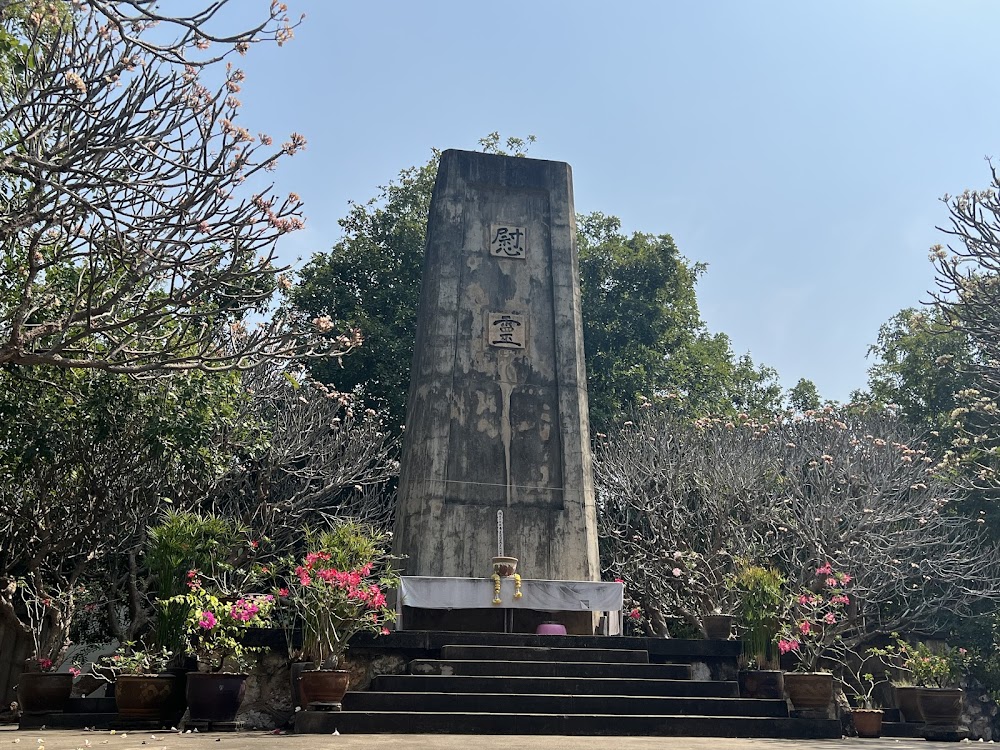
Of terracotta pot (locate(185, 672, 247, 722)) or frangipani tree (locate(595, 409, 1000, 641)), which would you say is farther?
frangipani tree (locate(595, 409, 1000, 641))

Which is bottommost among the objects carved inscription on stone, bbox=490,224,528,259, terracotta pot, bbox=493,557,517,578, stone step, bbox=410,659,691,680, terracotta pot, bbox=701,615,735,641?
stone step, bbox=410,659,691,680

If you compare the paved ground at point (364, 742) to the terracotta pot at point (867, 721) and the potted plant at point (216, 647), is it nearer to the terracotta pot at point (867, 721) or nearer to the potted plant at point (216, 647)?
the potted plant at point (216, 647)

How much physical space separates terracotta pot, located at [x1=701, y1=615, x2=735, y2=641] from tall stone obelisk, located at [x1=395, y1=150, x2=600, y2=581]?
1635mm

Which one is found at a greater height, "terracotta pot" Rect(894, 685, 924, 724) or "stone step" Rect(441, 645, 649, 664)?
"stone step" Rect(441, 645, 649, 664)

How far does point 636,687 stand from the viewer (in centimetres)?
895

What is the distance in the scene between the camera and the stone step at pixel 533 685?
8.71 m

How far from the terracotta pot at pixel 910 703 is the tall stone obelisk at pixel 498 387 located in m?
3.91

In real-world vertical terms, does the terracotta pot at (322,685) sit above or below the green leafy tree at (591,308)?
below

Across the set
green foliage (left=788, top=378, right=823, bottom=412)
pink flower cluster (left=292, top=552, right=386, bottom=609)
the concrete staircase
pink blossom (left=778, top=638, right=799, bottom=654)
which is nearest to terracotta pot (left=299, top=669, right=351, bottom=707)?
the concrete staircase

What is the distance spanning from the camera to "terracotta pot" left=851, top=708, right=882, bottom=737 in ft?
33.4

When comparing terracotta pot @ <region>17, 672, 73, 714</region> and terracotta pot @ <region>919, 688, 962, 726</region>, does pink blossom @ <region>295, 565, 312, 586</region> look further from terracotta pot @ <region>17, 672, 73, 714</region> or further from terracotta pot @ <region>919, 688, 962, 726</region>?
terracotta pot @ <region>919, 688, 962, 726</region>

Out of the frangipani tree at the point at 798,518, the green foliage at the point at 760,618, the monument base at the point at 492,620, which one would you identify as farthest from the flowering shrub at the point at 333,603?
the frangipani tree at the point at 798,518

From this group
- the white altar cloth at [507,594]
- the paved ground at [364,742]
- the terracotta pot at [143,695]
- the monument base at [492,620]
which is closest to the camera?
the paved ground at [364,742]

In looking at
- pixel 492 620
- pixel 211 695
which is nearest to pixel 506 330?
pixel 492 620
